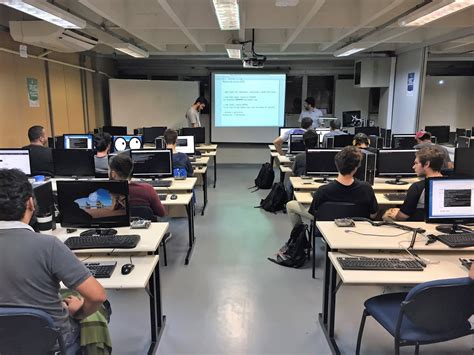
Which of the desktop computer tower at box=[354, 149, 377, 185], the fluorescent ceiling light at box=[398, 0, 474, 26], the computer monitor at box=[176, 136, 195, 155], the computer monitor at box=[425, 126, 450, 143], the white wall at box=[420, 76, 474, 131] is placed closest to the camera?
the fluorescent ceiling light at box=[398, 0, 474, 26]

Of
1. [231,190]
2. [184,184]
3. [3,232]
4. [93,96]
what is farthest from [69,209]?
[93,96]

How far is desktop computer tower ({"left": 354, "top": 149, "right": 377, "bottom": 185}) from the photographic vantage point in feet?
13.0

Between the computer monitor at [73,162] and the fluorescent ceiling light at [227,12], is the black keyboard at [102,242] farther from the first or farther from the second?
the fluorescent ceiling light at [227,12]

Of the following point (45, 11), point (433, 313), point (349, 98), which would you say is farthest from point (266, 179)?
point (433, 313)

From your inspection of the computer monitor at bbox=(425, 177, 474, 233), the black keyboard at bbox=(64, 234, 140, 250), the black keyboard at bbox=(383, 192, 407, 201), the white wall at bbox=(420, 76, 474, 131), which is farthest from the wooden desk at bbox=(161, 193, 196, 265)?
the white wall at bbox=(420, 76, 474, 131)

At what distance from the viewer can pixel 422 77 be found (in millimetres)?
6715

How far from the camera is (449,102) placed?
8922 mm

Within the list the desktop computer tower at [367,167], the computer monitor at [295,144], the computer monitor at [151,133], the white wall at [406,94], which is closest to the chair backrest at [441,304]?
the desktop computer tower at [367,167]

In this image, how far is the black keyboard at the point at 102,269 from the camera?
2.12 m

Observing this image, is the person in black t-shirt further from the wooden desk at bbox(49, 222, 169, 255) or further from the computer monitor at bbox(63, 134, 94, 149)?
the computer monitor at bbox(63, 134, 94, 149)

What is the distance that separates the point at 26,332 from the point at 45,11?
129 inches

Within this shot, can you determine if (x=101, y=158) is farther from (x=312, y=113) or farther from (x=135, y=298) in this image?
(x=312, y=113)

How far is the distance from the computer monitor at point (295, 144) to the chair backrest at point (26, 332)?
17.2ft

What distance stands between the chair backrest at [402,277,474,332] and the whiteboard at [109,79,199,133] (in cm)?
790
